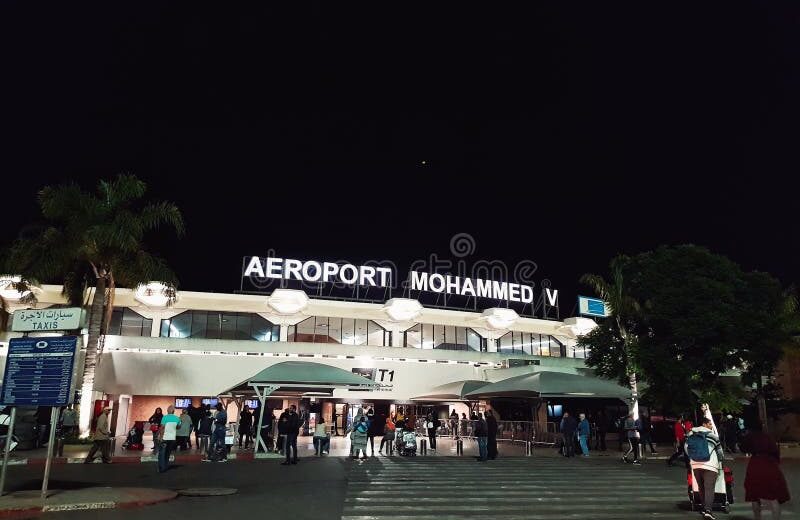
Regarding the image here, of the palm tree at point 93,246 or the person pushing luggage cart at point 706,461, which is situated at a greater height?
the palm tree at point 93,246

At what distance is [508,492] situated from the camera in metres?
13.4

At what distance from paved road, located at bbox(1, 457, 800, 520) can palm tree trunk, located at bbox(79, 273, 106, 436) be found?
568 centimetres

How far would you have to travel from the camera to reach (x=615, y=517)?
10930 millimetres

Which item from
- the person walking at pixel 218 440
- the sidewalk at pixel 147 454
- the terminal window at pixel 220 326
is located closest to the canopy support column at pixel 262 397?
the sidewalk at pixel 147 454

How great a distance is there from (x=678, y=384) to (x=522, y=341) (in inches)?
740

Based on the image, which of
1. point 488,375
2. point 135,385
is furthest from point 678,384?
point 135,385

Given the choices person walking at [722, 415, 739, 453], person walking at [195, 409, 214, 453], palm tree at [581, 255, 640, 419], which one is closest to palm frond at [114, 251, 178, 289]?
person walking at [195, 409, 214, 453]

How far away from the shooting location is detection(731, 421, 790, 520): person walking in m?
8.74

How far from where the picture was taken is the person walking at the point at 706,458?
1041 centimetres

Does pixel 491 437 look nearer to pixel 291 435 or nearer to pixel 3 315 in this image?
pixel 291 435

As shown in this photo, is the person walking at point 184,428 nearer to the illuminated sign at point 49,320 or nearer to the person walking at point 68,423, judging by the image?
the person walking at point 68,423

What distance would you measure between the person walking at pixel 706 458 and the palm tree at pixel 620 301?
16.6 metres

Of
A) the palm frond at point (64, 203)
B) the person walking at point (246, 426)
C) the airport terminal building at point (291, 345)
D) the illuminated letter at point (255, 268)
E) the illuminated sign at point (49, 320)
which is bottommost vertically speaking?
the person walking at point (246, 426)

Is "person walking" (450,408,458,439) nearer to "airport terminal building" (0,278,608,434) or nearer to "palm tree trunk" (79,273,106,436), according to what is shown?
"airport terminal building" (0,278,608,434)
